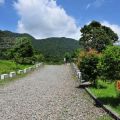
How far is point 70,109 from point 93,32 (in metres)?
66.7

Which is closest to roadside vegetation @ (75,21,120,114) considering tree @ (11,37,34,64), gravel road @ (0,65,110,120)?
gravel road @ (0,65,110,120)

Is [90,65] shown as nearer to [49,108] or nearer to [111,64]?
[111,64]

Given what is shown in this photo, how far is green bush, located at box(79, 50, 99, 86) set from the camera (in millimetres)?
27031

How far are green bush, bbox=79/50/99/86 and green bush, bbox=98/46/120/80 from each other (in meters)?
9.12

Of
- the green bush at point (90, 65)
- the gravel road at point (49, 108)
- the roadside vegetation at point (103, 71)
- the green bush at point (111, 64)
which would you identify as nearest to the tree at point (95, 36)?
the roadside vegetation at point (103, 71)

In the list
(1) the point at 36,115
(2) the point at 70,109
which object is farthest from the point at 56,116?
(2) the point at 70,109

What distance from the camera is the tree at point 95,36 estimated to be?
7594cm

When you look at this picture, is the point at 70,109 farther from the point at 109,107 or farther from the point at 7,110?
the point at 7,110

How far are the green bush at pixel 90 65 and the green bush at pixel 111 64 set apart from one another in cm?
912

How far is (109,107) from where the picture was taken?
16.0 meters

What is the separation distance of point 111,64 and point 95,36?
62.7m

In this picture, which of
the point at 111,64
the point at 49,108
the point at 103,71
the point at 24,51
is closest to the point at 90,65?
the point at 103,71

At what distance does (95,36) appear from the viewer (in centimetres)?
7969

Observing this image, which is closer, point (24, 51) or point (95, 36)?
point (95, 36)
